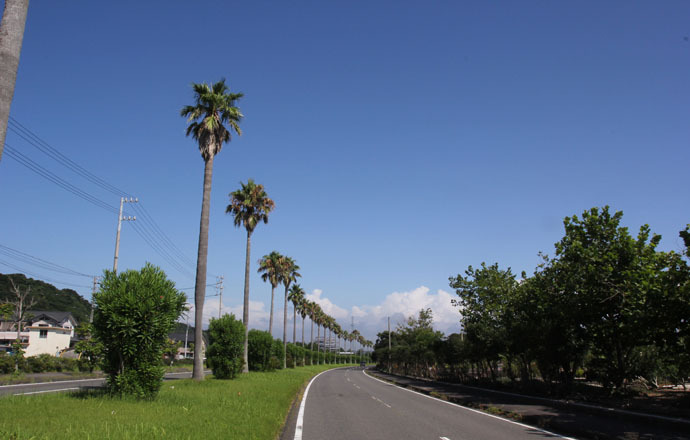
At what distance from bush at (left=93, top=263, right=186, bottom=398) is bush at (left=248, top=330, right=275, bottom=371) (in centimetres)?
2894

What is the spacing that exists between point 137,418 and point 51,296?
115691 mm

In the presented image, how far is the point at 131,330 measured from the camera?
1384 centimetres

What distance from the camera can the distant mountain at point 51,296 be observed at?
298ft

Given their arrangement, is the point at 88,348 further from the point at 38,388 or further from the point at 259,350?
the point at 259,350

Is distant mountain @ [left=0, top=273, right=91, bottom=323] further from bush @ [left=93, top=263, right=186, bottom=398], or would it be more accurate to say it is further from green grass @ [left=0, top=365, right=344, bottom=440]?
green grass @ [left=0, top=365, right=344, bottom=440]

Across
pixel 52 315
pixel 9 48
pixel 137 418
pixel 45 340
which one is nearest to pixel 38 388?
pixel 137 418

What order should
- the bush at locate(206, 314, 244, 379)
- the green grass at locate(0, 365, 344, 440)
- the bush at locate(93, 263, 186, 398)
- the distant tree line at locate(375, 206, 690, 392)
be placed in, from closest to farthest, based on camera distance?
the green grass at locate(0, 365, 344, 440)
the bush at locate(93, 263, 186, 398)
the distant tree line at locate(375, 206, 690, 392)
the bush at locate(206, 314, 244, 379)

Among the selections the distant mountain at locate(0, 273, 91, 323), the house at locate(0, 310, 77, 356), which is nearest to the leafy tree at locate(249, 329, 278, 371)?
the house at locate(0, 310, 77, 356)

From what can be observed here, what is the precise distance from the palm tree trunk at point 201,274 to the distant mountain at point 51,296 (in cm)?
8177

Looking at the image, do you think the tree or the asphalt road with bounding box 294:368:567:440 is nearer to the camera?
the asphalt road with bounding box 294:368:567:440

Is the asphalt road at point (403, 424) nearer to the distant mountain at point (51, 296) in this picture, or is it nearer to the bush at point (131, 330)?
the bush at point (131, 330)

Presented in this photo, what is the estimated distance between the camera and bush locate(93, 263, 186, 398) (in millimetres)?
13891

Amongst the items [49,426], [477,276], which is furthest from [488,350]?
[49,426]

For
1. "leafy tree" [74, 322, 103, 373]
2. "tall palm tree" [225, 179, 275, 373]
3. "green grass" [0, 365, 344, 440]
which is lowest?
"green grass" [0, 365, 344, 440]
